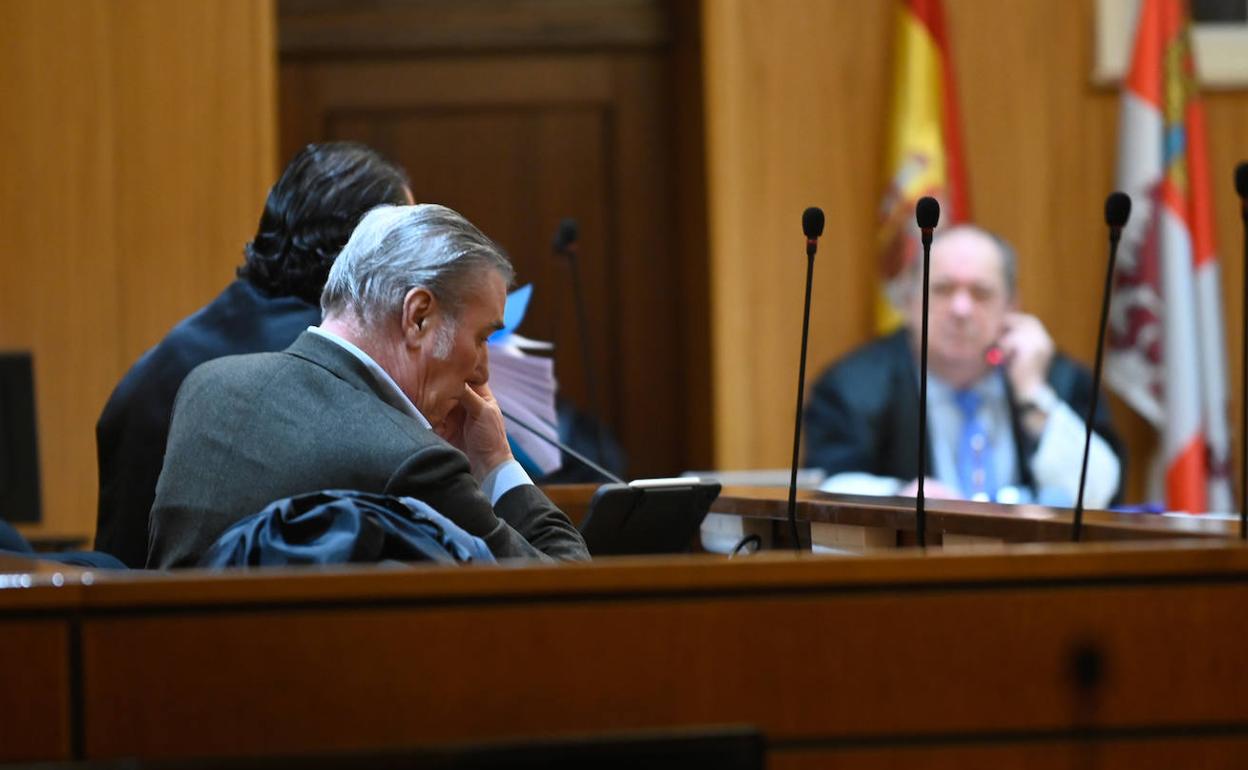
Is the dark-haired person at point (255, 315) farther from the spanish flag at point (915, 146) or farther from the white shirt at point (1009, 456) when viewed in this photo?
the spanish flag at point (915, 146)

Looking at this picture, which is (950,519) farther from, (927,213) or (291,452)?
(291,452)

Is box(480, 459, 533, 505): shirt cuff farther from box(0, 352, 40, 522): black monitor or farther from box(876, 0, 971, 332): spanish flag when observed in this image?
box(876, 0, 971, 332): spanish flag

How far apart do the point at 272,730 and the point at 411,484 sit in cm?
66

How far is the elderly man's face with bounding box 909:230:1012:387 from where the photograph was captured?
5.62 metres

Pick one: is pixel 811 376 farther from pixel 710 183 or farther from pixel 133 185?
pixel 133 185

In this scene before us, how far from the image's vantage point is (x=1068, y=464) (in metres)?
5.35

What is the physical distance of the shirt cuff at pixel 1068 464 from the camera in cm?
530

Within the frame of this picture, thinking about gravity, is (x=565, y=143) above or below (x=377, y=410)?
above

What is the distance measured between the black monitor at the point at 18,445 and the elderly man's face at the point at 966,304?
275 cm

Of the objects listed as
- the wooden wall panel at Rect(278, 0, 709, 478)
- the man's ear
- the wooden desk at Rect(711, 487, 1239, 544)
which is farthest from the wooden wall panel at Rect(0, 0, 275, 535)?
the man's ear

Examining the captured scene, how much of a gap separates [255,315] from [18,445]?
1796 mm

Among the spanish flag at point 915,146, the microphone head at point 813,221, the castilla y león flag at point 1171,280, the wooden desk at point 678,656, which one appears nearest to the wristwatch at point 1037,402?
the spanish flag at point 915,146

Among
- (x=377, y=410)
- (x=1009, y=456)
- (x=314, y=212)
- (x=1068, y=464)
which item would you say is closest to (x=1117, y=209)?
(x=377, y=410)

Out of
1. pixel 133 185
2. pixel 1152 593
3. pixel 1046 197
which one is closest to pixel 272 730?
pixel 1152 593
